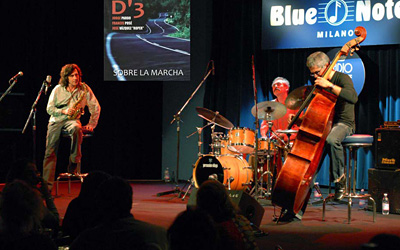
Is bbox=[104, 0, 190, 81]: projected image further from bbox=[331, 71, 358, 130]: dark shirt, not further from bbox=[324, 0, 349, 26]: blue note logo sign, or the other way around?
bbox=[331, 71, 358, 130]: dark shirt

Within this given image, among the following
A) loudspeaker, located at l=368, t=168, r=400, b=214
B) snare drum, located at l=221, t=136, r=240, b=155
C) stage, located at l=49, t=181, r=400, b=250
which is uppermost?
snare drum, located at l=221, t=136, r=240, b=155

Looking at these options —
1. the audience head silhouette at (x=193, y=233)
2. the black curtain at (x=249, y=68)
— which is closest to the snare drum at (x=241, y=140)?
the black curtain at (x=249, y=68)

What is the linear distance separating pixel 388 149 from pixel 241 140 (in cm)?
209

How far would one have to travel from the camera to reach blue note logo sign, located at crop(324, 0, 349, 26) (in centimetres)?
854

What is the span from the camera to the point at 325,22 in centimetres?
873

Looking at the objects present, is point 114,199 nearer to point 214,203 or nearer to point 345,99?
point 214,203

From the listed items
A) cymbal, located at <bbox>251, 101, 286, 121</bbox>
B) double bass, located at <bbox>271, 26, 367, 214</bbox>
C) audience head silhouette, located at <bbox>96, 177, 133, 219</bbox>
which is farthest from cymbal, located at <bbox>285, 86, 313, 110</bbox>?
audience head silhouette, located at <bbox>96, 177, 133, 219</bbox>

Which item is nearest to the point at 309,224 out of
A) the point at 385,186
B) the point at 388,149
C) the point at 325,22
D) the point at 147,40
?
the point at 385,186

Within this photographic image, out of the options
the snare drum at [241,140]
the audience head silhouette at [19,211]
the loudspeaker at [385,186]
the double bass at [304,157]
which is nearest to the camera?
the audience head silhouette at [19,211]

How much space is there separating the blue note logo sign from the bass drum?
2.75 m

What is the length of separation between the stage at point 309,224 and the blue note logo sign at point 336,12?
288 centimetres

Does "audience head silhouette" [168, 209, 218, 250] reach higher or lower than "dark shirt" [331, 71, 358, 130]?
lower

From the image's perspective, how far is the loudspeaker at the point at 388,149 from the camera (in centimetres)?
677

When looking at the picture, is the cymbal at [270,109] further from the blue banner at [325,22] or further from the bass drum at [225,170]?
the blue banner at [325,22]
